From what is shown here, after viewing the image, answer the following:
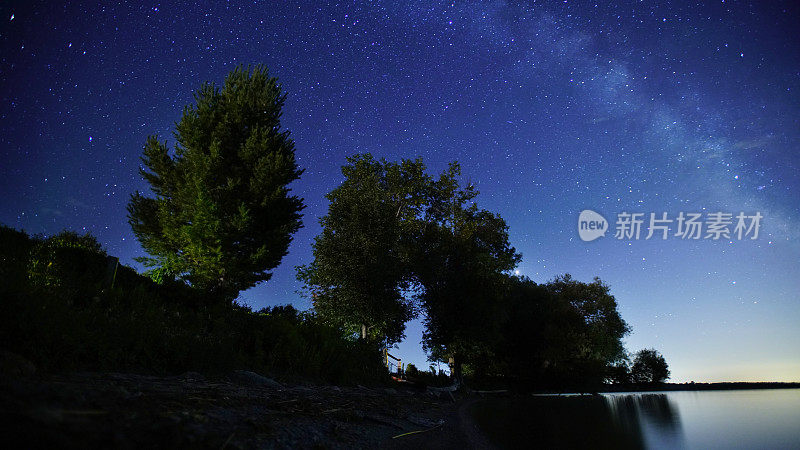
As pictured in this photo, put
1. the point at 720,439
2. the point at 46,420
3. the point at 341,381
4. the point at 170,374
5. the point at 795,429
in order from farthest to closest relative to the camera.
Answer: the point at 341,381 < the point at 795,429 < the point at 720,439 < the point at 170,374 < the point at 46,420

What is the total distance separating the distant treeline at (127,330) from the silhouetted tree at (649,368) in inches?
1978

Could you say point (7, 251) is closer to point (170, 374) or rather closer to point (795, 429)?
point (170, 374)

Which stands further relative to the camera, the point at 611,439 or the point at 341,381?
the point at 341,381

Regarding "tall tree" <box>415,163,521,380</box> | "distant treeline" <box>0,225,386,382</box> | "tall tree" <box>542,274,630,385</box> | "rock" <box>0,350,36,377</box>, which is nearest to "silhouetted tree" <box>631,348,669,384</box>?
"tall tree" <box>542,274,630,385</box>

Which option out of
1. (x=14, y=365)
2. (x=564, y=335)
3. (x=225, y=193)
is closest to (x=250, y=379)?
(x=14, y=365)

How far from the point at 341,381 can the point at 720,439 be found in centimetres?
Answer: 1086

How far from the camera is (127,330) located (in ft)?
22.3

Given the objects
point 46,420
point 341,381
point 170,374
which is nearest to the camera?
point 46,420

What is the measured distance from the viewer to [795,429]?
1052 centimetres

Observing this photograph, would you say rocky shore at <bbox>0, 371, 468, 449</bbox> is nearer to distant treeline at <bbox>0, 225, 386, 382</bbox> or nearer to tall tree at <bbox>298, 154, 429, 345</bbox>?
distant treeline at <bbox>0, 225, 386, 382</bbox>

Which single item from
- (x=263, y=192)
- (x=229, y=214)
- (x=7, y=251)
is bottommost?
(x=7, y=251)

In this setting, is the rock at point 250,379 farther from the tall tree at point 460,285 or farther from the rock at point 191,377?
the tall tree at point 460,285

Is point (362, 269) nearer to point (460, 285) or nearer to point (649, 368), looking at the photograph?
point (460, 285)

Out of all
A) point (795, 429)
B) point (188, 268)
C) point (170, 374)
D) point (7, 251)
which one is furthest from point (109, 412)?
point (188, 268)
